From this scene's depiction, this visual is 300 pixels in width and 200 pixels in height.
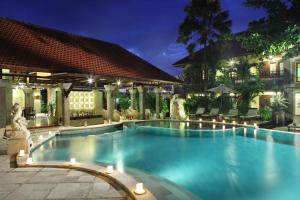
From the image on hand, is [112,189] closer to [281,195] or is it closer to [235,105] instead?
[281,195]

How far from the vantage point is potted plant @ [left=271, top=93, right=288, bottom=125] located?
65.2ft

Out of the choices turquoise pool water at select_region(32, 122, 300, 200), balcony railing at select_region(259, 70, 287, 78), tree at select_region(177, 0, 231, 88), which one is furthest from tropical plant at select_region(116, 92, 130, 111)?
balcony railing at select_region(259, 70, 287, 78)

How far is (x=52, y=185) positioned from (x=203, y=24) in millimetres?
22894

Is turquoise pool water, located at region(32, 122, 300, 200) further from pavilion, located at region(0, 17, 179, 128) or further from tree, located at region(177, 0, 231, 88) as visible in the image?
tree, located at region(177, 0, 231, 88)

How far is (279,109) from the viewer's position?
20.7 m

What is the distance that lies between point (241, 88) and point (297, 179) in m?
15.2

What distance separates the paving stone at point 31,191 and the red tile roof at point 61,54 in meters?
7.40

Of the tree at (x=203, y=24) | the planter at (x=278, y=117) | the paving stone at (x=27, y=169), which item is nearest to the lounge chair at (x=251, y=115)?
the planter at (x=278, y=117)

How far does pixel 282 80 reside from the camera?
26.3 metres

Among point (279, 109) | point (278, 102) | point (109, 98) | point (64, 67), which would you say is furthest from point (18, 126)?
point (278, 102)

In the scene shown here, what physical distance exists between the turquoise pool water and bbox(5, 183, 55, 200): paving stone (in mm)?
3656

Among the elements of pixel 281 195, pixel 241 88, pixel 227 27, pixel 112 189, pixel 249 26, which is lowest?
pixel 281 195

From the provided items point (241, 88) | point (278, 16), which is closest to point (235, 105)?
point (241, 88)

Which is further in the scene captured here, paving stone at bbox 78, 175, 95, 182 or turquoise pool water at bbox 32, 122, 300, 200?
turquoise pool water at bbox 32, 122, 300, 200
